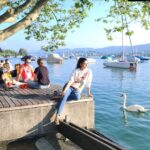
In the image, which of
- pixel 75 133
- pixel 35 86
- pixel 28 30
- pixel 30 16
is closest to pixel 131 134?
pixel 35 86

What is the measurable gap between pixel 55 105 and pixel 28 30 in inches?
213

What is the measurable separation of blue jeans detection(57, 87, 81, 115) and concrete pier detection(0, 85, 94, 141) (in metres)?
0.19

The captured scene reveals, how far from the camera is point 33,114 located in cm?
928

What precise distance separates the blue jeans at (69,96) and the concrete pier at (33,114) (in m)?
0.19

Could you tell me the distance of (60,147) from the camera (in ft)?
28.3

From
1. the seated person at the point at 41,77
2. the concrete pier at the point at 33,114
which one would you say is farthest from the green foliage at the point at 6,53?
the concrete pier at the point at 33,114

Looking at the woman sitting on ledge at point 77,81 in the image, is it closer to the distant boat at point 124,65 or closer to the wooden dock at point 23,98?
the wooden dock at point 23,98

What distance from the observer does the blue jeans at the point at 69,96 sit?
30.9 ft

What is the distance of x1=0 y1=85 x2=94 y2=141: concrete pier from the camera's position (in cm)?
895

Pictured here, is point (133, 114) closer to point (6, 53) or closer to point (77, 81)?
point (77, 81)

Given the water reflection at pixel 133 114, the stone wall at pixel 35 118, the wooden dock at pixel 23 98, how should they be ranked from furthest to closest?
1. the water reflection at pixel 133 114
2. the wooden dock at pixel 23 98
3. the stone wall at pixel 35 118

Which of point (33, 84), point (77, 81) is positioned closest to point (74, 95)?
point (77, 81)

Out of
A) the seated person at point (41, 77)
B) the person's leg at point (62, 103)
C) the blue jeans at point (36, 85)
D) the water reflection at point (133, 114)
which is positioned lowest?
the water reflection at point (133, 114)

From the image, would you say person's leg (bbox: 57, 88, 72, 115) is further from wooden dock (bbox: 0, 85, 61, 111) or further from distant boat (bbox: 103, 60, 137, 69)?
distant boat (bbox: 103, 60, 137, 69)
